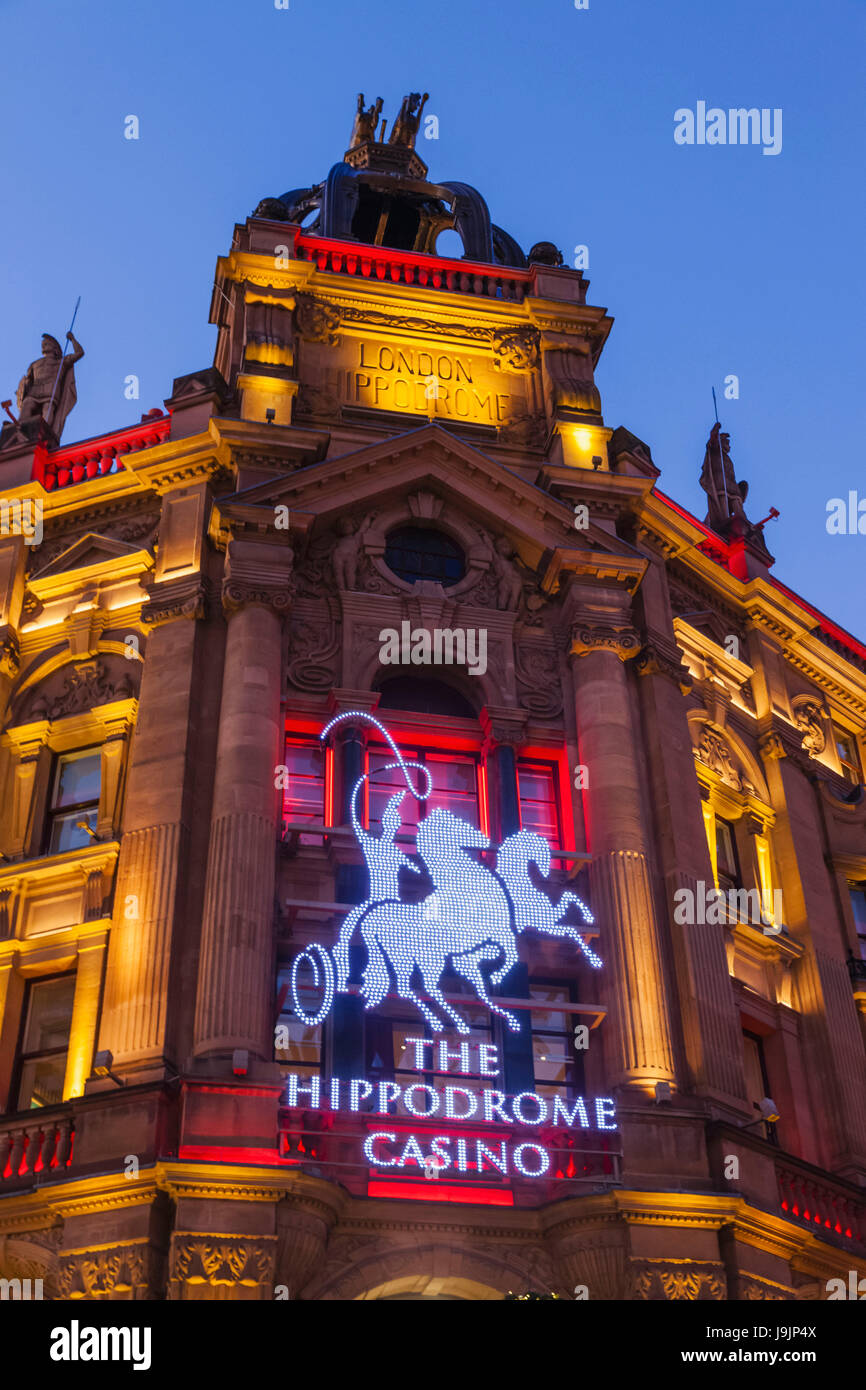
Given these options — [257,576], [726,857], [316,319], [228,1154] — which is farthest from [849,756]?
[228,1154]

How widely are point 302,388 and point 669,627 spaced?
28.9ft

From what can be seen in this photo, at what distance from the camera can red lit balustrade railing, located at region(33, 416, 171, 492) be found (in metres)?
33.2

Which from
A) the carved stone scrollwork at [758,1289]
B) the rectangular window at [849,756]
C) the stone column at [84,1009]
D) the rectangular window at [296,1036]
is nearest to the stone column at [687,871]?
the carved stone scrollwork at [758,1289]

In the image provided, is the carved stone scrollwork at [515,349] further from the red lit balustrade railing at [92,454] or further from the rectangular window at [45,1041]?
the rectangular window at [45,1041]

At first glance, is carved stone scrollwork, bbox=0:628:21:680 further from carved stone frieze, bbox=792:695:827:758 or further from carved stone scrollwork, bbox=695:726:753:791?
carved stone frieze, bbox=792:695:827:758

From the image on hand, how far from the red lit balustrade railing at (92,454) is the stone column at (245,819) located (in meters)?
5.17

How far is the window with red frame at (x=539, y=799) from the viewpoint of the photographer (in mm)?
28906

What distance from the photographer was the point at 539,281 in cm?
3562

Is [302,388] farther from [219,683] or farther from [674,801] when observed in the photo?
[674,801]

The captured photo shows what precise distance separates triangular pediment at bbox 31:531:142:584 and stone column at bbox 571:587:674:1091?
896 cm
